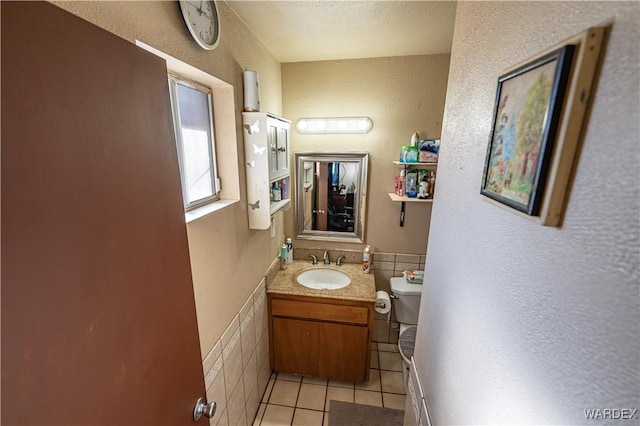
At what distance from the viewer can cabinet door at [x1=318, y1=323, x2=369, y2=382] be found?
1.89 m

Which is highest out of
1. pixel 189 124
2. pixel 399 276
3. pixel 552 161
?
pixel 189 124

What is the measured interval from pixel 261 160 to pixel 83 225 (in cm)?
101

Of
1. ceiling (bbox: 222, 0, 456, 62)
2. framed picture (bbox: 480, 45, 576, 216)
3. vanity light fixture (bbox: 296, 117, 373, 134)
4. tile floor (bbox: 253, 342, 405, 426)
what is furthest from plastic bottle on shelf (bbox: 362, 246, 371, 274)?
framed picture (bbox: 480, 45, 576, 216)

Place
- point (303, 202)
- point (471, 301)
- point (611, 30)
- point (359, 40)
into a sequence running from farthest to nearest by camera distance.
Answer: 1. point (303, 202)
2. point (359, 40)
3. point (471, 301)
4. point (611, 30)

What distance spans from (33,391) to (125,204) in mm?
338

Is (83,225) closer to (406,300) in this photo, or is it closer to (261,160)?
(261,160)

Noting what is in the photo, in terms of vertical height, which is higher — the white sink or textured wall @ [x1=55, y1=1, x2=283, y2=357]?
textured wall @ [x1=55, y1=1, x2=283, y2=357]

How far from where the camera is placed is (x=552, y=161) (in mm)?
421

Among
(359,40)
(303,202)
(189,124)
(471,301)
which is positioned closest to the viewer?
(471,301)

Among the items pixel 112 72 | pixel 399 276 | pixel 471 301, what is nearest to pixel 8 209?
pixel 112 72

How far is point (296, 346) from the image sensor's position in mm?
1997

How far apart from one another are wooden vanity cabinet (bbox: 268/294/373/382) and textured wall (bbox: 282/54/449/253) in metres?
0.76

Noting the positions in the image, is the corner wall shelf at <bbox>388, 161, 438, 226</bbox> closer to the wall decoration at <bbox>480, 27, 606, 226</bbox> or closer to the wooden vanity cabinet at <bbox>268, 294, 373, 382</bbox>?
the wooden vanity cabinet at <bbox>268, 294, 373, 382</bbox>

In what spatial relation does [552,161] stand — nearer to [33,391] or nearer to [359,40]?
[33,391]
